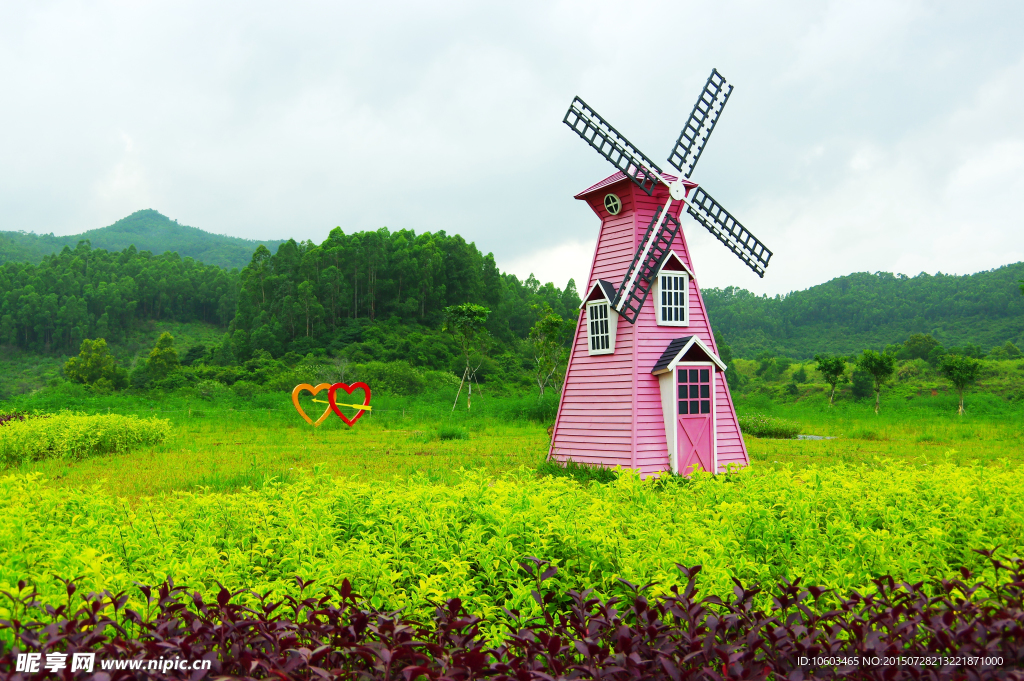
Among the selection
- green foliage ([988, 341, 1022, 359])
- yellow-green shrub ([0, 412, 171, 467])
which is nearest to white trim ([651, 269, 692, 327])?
yellow-green shrub ([0, 412, 171, 467])

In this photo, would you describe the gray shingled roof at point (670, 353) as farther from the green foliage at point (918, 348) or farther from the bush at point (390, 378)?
the green foliage at point (918, 348)

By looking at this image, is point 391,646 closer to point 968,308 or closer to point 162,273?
point 968,308

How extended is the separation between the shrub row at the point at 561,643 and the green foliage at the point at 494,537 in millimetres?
440

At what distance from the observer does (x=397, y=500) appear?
5.10 m

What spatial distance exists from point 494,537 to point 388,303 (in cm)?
4593

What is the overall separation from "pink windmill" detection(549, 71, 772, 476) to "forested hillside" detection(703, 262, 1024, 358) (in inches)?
1745

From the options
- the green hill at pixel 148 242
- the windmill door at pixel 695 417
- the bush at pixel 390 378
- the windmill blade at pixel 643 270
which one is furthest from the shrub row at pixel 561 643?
the green hill at pixel 148 242

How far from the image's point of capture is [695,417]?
10.7m

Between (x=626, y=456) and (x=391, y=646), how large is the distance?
8025 mm

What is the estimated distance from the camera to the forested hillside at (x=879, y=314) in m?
49.5

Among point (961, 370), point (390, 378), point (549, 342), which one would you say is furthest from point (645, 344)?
point (390, 378)

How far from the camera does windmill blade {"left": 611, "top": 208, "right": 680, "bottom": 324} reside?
10.6m

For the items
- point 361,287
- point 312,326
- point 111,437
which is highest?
point 361,287

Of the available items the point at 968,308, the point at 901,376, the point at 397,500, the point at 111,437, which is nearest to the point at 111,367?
the point at 111,437
